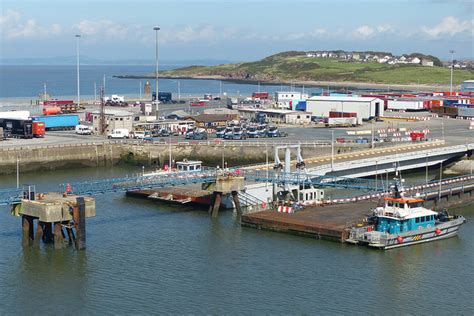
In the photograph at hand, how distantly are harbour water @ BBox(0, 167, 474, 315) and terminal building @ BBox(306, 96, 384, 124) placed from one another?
2038 inches

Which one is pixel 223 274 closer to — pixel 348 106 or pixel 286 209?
pixel 286 209

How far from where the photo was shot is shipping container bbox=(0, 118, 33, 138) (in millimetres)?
78688

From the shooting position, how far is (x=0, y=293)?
3528 cm

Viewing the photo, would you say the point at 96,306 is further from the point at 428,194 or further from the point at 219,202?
the point at 428,194

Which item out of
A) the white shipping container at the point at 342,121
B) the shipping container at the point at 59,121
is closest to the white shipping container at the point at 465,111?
the white shipping container at the point at 342,121

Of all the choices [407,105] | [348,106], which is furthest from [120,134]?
[407,105]

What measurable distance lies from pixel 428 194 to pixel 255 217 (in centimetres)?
1147

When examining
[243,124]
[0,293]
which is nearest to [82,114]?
[243,124]

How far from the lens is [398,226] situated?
42.9 m

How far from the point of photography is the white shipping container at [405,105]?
114 metres

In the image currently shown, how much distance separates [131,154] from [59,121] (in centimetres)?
1638

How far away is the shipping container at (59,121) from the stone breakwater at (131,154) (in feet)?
46.6

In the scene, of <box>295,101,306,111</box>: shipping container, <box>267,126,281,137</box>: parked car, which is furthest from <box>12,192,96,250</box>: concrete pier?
<box>295,101,306,111</box>: shipping container

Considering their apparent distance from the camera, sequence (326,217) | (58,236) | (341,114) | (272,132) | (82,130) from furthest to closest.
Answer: (341,114)
(82,130)
(272,132)
(326,217)
(58,236)
